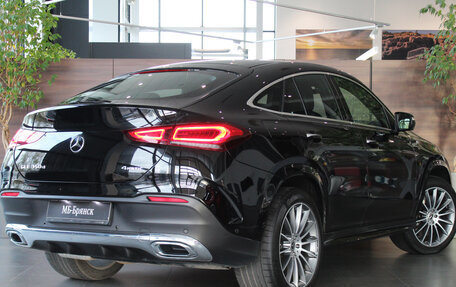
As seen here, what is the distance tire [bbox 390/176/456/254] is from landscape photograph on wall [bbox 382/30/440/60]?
1241 cm

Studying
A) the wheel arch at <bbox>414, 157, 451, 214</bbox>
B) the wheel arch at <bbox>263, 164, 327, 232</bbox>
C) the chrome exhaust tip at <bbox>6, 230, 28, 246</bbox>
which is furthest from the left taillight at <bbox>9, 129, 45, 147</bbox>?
the wheel arch at <bbox>414, 157, 451, 214</bbox>

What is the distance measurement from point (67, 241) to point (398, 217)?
8.16 ft

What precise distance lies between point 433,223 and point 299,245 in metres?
2.06

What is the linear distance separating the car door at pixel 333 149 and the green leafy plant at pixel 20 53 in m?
5.45

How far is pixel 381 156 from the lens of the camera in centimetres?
440

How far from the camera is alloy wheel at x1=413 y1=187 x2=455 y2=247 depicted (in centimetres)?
520

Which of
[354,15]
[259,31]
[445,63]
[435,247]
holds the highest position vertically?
[354,15]

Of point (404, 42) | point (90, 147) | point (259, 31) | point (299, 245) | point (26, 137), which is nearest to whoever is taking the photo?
point (90, 147)

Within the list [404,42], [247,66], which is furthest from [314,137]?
[404,42]

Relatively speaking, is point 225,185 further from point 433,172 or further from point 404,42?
point 404,42

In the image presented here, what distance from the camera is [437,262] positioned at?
4.96 metres

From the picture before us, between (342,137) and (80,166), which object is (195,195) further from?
(342,137)

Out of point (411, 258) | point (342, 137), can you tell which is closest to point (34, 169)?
point (342, 137)

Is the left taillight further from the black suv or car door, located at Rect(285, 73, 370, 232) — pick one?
car door, located at Rect(285, 73, 370, 232)
